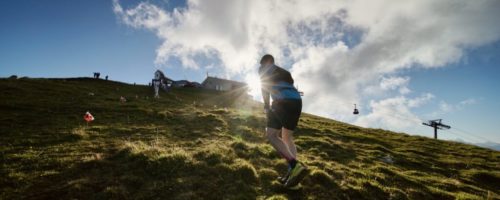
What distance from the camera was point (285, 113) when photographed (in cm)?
637

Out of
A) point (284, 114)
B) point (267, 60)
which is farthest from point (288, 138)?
point (267, 60)

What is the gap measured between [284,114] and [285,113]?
1.3 inches

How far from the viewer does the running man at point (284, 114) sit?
6285mm

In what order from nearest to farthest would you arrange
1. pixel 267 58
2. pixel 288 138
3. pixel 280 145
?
1. pixel 280 145
2. pixel 288 138
3. pixel 267 58

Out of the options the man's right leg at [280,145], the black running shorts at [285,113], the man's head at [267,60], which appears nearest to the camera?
the man's right leg at [280,145]

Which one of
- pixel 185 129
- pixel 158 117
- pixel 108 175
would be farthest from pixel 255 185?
pixel 158 117

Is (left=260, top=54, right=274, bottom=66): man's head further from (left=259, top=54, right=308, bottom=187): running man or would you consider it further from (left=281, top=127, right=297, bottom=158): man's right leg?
(left=281, top=127, right=297, bottom=158): man's right leg

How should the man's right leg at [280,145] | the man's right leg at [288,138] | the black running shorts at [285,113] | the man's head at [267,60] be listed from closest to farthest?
1. the man's right leg at [280,145]
2. the black running shorts at [285,113]
3. the man's right leg at [288,138]
4. the man's head at [267,60]

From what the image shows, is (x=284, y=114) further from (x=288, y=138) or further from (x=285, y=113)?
(x=288, y=138)

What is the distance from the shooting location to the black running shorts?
639 centimetres

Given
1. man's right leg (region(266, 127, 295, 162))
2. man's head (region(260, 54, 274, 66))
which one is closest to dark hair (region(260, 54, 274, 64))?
man's head (region(260, 54, 274, 66))

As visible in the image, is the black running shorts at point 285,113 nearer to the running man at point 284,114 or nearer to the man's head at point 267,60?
the running man at point 284,114

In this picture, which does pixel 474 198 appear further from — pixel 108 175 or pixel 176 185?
pixel 108 175

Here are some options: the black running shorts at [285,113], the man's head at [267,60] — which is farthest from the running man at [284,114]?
the man's head at [267,60]
